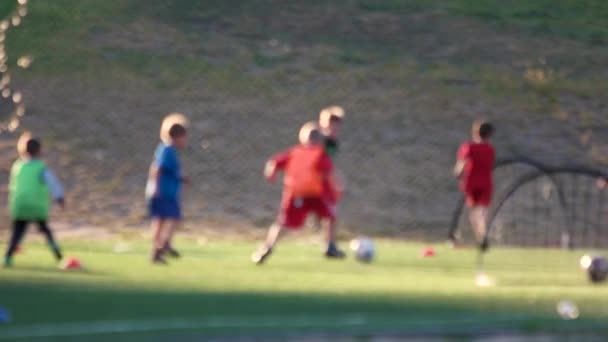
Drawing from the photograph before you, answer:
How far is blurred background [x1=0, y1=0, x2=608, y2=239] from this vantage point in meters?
28.7

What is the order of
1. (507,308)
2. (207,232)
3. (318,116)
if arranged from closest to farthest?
(507,308)
(207,232)
(318,116)

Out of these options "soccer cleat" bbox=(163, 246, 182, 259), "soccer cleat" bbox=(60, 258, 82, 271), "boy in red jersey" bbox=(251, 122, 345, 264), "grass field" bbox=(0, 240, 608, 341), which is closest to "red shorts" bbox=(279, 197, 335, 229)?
"boy in red jersey" bbox=(251, 122, 345, 264)

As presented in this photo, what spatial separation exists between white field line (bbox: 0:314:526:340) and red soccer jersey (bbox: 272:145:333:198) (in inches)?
255

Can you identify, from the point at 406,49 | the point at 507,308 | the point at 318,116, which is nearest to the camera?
the point at 507,308

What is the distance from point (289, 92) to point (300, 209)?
14010mm

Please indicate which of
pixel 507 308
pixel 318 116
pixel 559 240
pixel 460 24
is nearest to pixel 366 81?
pixel 318 116

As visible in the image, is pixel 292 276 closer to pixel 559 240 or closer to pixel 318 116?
pixel 559 240

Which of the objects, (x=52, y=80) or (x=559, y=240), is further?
(x=52, y=80)

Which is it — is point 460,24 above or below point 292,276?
above

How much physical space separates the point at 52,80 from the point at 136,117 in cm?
247

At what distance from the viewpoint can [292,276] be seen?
16.4 m

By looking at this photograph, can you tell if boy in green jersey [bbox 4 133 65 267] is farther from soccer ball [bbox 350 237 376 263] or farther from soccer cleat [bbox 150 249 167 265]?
soccer ball [bbox 350 237 376 263]

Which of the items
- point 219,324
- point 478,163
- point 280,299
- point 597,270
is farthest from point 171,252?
point 219,324

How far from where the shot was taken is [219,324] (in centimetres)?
1177
